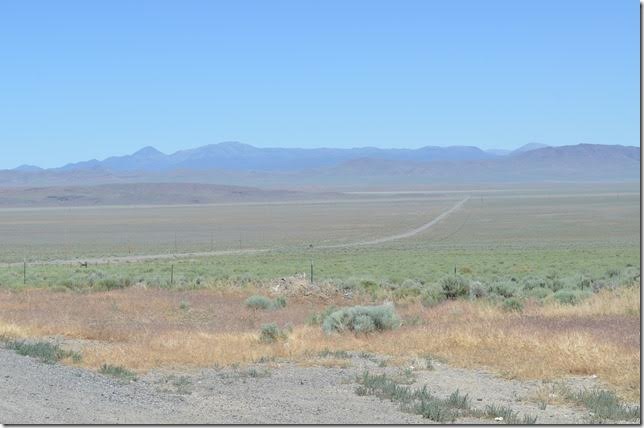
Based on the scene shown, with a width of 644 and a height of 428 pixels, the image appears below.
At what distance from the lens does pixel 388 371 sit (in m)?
12.8

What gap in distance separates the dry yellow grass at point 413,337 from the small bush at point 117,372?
0.55 metres

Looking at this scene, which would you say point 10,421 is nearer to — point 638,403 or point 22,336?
point 638,403

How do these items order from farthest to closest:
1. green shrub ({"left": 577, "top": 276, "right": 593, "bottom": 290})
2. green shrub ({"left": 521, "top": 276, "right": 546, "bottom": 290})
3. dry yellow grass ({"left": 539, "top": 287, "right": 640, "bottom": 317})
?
green shrub ({"left": 521, "top": 276, "right": 546, "bottom": 290})
green shrub ({"left": 577, "top": 276, "right": 593, "bottom": 290})
dry yellow grass ({"left": 539, "top": 287, "right": 640, "bottom": 317})

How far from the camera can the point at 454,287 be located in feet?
81.7

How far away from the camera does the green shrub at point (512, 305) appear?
20453 mm

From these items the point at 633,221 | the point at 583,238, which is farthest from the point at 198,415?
the point at 633,221

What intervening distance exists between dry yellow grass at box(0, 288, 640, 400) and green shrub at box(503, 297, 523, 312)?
0.81ft

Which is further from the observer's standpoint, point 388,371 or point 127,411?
point 388,371

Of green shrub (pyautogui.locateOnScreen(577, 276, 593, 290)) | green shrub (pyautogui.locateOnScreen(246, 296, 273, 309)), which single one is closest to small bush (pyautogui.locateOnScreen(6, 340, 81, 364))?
green shrub (pyautogui.locateOnScreen(246, 296, 273, 309))

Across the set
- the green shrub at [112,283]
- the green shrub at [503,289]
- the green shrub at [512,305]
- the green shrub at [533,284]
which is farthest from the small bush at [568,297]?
the green shrub at [112,283]

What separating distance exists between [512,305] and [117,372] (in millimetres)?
11607

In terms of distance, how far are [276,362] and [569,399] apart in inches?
184

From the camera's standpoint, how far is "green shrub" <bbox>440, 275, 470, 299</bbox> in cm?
2488

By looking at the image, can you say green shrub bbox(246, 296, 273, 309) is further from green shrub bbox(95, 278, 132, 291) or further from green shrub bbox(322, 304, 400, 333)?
green shrub bbox(95, 278, 132, 291)
